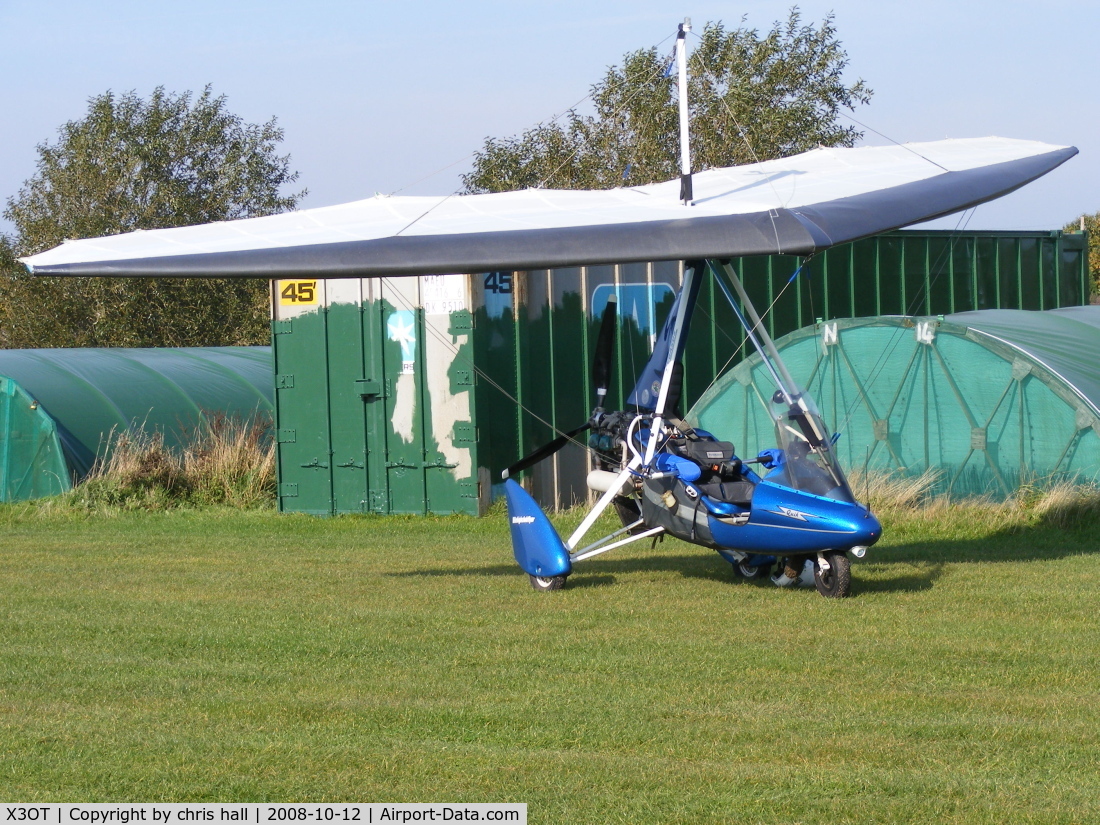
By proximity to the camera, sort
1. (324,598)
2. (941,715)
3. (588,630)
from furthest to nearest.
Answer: (324,598)
(588,630)
(941,715)

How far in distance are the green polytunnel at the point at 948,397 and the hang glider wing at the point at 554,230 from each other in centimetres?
309

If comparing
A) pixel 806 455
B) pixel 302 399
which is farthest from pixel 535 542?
pixel 302 399

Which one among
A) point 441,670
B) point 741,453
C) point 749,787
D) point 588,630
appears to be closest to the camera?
point 749,787

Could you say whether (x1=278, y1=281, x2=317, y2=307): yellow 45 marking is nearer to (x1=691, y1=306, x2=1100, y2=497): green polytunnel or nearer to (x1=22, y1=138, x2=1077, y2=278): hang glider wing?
(x1=691, y1=306, x2=1100, y2=497): green polytunnel

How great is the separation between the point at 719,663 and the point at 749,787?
8.13 feet

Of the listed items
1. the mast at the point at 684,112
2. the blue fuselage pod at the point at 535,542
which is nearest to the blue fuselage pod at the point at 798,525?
the blue fuselage pod at the point at 535,542

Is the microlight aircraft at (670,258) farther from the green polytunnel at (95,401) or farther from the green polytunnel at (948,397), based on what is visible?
the green polytunnel at (95,401)

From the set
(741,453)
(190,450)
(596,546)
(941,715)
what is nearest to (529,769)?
(941,715)

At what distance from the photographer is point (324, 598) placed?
34.3 feet

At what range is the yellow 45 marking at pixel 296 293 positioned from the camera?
17.4m

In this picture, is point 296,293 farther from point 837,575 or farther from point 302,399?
point 837,575

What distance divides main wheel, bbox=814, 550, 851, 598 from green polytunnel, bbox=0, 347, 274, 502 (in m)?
13.0

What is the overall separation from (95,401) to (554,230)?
13.3m

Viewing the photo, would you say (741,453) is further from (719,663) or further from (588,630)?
(719,663)
